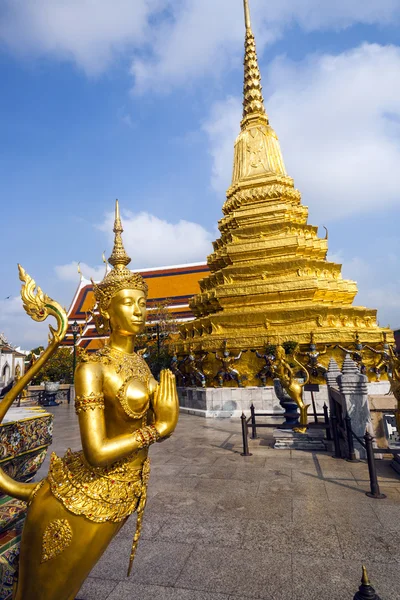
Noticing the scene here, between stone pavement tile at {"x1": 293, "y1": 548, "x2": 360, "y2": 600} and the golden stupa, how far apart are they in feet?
39.9

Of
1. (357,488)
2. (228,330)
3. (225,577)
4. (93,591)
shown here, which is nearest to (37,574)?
(93,591)

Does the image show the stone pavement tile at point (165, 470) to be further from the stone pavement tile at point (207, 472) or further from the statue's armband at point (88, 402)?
the statue's armband at point (88, 402)

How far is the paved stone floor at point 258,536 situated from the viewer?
127 inches

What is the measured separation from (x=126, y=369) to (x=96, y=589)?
92.5 inches

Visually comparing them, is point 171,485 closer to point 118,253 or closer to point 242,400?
point 118,253

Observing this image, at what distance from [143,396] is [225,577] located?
7.61 feet

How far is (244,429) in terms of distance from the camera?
8141 millimetres

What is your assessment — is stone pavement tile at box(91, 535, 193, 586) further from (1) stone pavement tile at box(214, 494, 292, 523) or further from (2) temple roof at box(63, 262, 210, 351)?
(2) temple roof at box(63, 262, 210, 351)

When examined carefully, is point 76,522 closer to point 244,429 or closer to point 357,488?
point 357,488

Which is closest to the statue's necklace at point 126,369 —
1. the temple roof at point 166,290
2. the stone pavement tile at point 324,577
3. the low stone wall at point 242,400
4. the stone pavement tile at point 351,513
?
the stone pavement tile at point 324,577

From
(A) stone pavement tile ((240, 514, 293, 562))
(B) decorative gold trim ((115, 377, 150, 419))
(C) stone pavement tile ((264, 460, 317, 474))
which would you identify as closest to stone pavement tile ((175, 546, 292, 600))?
(A) stone pavement tile ((240, 514, 293, 562))

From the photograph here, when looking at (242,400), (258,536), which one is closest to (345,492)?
(258,536)

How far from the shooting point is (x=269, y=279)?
18.0m

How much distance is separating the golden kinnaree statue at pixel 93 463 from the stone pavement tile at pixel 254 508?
2970 millimetres
